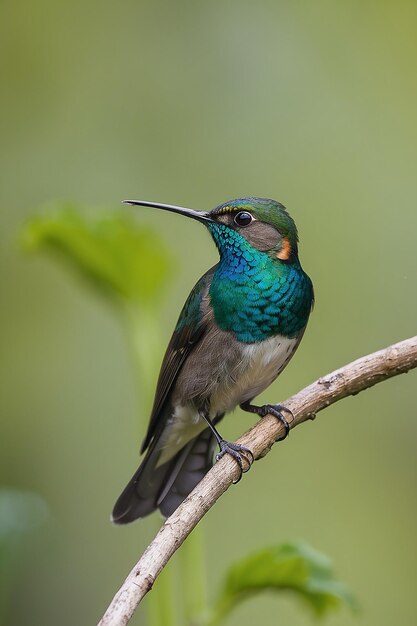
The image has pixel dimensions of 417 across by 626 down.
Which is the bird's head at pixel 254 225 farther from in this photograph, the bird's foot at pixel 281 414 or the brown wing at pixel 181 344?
the bird's foot at pixel 281 414

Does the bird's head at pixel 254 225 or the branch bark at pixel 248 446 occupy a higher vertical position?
the bird's head at pixel 254 225

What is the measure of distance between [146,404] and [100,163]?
3129 mm

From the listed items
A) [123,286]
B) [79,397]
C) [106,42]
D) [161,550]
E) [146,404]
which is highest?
[106,42]

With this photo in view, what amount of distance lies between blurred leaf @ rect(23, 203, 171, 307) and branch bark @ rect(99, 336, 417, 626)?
2.15 ft

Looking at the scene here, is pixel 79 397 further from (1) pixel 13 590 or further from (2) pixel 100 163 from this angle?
(2) pixel 100 163

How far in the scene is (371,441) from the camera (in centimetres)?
578

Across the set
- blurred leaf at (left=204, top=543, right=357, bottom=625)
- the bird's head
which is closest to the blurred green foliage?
blurred leaf at (left=204, top=543, right=357, bottom=625)

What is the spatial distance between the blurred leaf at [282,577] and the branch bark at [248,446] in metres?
0.33

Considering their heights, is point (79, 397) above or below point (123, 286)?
above

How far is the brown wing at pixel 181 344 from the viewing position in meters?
3.66

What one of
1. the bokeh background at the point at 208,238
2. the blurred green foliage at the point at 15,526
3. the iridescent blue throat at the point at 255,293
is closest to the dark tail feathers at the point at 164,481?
the blurred green foliage at the point at 15,526

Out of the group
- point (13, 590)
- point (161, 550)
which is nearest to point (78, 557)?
point (13, 590)

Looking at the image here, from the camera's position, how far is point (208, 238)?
600cm

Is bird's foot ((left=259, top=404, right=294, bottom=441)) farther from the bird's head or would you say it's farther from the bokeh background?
the bokeh background
